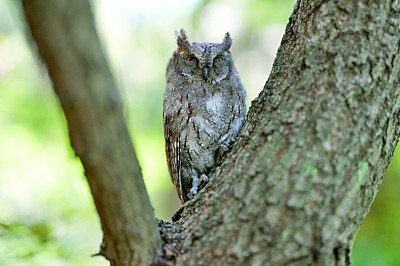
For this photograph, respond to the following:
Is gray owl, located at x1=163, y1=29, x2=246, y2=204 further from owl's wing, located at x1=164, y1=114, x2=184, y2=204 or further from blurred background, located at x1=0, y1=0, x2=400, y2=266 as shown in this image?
blurred background, located at x1=0, y1=0, x2=400, y2=266

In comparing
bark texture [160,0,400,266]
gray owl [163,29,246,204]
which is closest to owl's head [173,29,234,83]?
gray owl [163,29,246,204]

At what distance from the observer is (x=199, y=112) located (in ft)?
11.1

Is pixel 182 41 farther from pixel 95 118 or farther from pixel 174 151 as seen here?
pixel 95 118

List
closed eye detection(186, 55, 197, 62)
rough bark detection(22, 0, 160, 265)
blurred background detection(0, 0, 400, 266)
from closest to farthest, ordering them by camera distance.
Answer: rough bark detection(22, 0, 160, 265)
blurred background detection(0, 0, 400, 266)
closed eye detection(186, 55, 197, 62)

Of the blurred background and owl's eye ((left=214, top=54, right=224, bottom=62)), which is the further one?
owl's eye ((left=214, top=54, right=224, bottom=62))

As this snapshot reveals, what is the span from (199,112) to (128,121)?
1668mm

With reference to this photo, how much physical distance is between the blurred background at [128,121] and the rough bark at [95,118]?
0.73ft

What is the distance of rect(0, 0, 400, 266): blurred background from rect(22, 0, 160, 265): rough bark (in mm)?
222

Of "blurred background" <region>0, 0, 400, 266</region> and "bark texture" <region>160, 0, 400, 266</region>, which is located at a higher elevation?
"blurred background" <region>0, 0, 400, 266</region>

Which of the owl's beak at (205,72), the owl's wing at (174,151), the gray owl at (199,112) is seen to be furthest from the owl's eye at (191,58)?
the owl's wing at (174,151)

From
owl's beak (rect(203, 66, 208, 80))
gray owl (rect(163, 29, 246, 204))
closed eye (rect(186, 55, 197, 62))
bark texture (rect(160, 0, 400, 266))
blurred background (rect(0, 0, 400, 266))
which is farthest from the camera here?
closed eye (rect(186, 55, 197, 62))

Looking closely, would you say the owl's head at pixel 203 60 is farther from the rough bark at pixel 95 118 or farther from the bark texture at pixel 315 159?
the rough bark at pixel 95 118

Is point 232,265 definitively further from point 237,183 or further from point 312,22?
point 312,22

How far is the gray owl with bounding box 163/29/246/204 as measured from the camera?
11.0 feet
